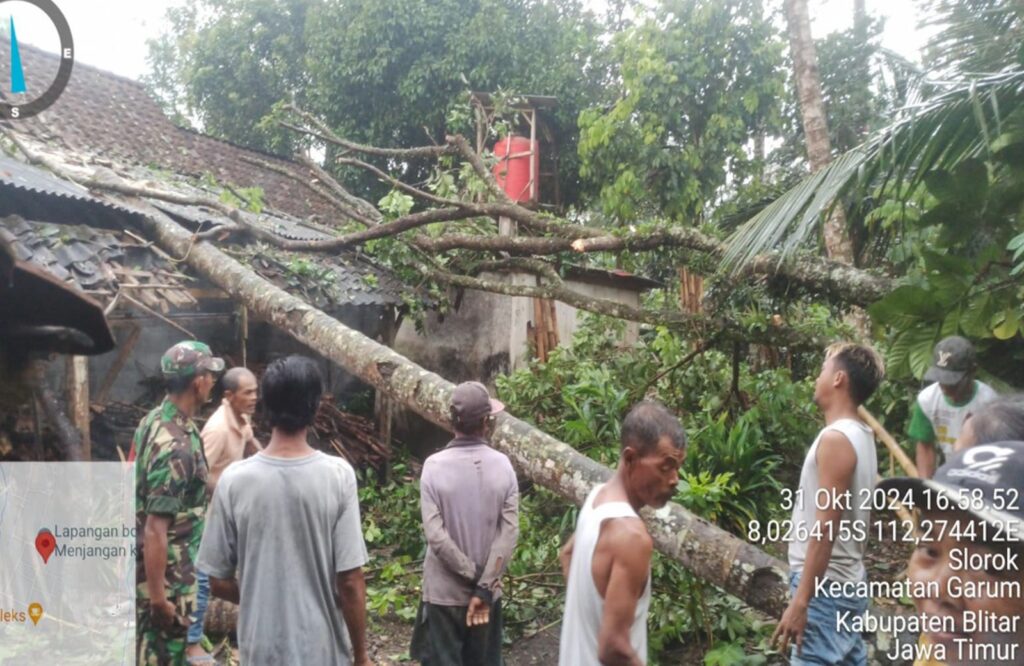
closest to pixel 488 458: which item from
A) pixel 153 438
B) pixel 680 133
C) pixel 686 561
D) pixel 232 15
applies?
pixel 686 561

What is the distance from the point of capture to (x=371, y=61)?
10.6 m

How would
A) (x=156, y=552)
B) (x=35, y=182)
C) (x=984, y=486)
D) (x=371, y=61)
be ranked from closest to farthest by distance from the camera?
(x=984, y=486) → (x=156, y=552) → (x=35, y=182) → (x=371, y=61)

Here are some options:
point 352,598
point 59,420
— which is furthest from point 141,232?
point 352,598

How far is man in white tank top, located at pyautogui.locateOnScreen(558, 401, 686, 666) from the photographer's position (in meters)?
1.69

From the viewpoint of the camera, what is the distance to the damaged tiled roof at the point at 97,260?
425 centimetres

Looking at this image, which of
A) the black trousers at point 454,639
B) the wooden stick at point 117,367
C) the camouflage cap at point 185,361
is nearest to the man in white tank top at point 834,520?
the black trousers at point 454,639

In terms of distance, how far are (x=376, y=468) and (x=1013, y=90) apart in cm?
590

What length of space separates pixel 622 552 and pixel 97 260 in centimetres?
415

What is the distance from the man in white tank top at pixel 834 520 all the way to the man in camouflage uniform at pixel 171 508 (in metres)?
2.00

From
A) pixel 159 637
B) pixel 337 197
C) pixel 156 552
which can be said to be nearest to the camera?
pixel 156 552

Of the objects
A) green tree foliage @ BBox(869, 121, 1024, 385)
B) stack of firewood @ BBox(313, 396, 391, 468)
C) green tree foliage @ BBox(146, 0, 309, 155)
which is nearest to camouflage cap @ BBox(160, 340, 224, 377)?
green tree foliage @ BBox(869, 121, 1024, 385)

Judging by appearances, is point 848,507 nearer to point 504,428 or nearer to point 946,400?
point 946,400

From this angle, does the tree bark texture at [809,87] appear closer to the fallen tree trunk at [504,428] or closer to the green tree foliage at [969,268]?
the green tree foliage at [969,268]

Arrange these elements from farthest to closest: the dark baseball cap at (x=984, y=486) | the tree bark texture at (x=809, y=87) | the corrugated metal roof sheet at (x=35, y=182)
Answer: the tree bark texture at (x=809, y=87), the corrugated metal roof sheet at (x=35, y=182), the dark baseball cap at (x=984, y=486)
